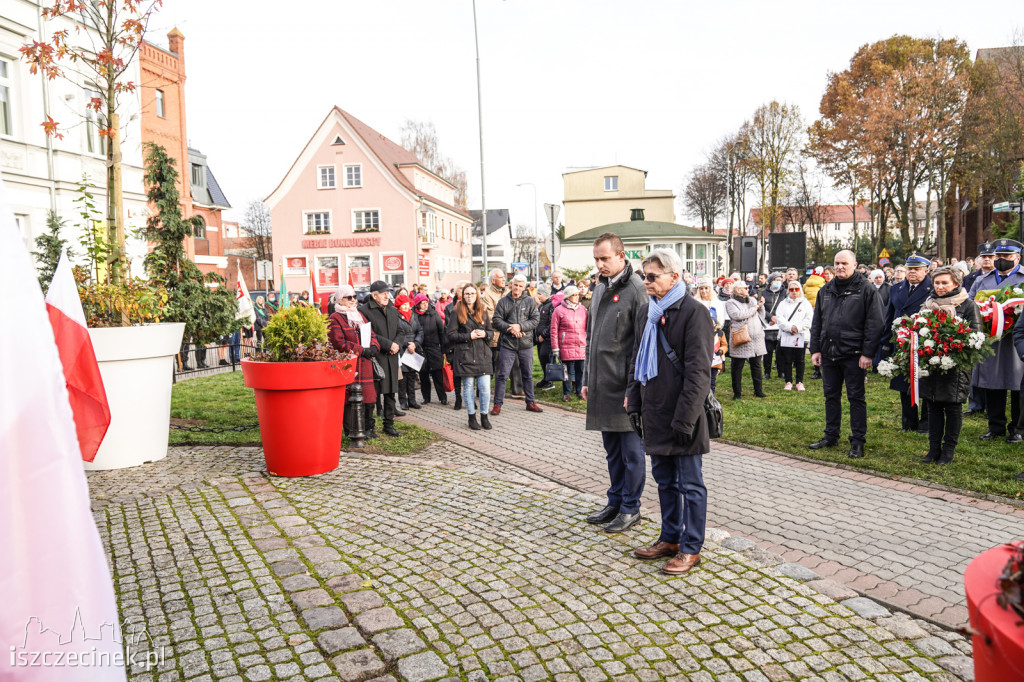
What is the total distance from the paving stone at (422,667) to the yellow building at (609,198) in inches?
2810

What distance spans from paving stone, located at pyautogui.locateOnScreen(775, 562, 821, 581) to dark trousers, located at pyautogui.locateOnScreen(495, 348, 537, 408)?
6538 mm

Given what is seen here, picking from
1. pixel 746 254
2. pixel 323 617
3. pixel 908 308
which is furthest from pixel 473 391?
pixel 746 254

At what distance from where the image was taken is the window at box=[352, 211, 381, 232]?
164 feet

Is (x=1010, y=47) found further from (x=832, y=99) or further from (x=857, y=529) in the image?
(x=857, y=529)

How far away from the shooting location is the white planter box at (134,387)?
22.4ft

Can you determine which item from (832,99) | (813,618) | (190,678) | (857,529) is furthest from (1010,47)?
(190,678)

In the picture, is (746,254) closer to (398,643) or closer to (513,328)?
(513,328)

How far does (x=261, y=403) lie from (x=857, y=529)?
5213 mm

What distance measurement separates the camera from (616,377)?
541 centimetres

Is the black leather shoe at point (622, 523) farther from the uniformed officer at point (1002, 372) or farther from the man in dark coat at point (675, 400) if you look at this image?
the uniformed officer at point (1002, 372)

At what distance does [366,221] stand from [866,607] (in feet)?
161

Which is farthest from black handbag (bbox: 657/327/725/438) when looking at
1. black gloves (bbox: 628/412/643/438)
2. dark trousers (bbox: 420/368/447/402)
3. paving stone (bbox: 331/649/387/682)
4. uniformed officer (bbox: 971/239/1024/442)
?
dark trousers (bbox: 420/368/447/402)

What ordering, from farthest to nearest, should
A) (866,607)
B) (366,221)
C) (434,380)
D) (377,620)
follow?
(366,221) < (434,380) < (866,607) < (377,620)

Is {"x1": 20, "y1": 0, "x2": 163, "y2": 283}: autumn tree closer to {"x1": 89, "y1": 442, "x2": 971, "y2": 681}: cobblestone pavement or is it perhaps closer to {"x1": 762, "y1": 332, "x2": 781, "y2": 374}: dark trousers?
{"x1": 89, "y1": 442, "x2": 971, "y2": 681}: cobblestone pavement
